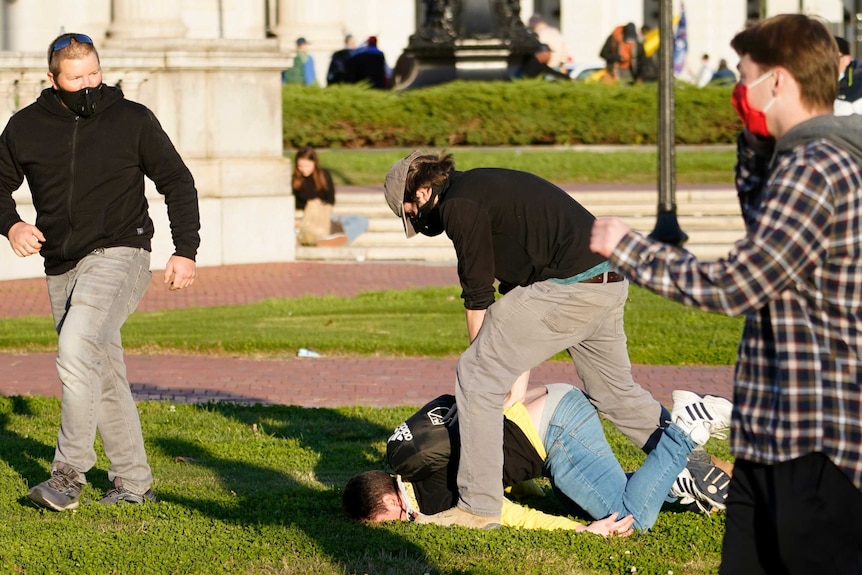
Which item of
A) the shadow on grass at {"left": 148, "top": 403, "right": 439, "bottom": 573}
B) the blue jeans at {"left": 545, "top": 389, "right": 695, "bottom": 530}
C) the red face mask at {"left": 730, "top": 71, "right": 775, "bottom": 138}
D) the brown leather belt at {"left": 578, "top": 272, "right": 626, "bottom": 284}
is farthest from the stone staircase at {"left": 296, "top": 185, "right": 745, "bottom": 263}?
the red face mask at {"left": 730, "top": 71, "right": 775, "bottom": 138}

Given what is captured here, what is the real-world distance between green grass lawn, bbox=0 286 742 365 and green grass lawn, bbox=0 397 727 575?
3053 mm

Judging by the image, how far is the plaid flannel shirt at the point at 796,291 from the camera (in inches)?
120

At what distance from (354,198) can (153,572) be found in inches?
488

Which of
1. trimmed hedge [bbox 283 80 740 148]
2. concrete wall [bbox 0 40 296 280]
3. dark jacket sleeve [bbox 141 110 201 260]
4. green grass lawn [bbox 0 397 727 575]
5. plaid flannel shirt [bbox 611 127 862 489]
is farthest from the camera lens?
trimmed hedge [bbox 283 80 740 148]

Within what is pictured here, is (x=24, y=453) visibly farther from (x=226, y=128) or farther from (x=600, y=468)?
(x=226, y=128)

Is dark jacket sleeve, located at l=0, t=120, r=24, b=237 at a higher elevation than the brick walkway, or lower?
higher

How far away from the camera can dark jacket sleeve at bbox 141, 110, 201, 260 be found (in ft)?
18.8

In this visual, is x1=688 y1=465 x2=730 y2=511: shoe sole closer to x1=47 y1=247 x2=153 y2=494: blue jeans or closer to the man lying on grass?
the man lying on grass

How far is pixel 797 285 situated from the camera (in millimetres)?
3152

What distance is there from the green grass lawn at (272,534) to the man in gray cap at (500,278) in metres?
0.34

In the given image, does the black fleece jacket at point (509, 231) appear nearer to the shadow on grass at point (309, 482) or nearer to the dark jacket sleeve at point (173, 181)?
the shadow on grass at point (309, 482)

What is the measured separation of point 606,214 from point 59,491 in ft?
39.9

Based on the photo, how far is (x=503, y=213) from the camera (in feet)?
17.2

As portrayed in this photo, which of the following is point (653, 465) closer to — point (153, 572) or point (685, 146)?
point (153, 572)
